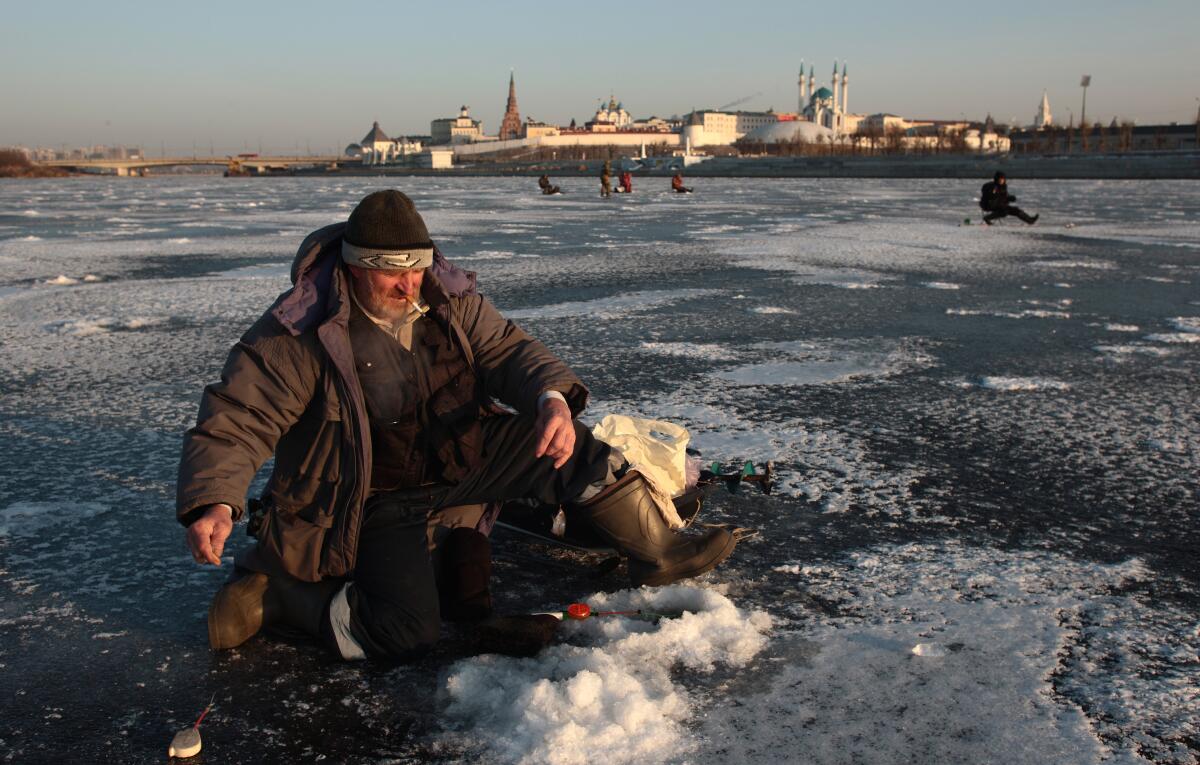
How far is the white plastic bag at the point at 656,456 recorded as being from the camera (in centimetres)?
313

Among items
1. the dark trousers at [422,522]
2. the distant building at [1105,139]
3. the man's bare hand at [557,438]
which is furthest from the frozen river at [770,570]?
the distant building at [1105,139]

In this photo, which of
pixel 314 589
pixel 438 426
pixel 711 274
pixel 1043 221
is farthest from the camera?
pixel 1043 221

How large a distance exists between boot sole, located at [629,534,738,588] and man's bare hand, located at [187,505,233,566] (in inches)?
46.4

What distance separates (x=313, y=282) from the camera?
8.98ft

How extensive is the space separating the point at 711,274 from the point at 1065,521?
7857 mm

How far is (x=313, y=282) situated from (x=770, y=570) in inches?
63.3

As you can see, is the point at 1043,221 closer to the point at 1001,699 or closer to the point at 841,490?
the point at 841,490

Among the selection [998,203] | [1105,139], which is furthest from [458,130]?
[998,203]

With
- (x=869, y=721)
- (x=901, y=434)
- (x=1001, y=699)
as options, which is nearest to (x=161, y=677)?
(x=869, y=721)

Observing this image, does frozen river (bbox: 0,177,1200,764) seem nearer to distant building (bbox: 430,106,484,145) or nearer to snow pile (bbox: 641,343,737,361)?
snow pile (bbox: 641,343,737,361)

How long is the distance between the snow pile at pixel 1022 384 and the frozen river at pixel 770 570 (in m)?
0.03

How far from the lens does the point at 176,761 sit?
2125mm

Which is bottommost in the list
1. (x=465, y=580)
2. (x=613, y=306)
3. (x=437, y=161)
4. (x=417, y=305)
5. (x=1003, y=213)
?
(x=465, y=580)

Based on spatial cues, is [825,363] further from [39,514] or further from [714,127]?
[714,127]
